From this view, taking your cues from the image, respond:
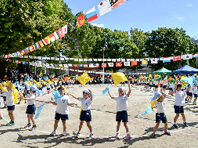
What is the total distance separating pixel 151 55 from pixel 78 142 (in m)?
39.6

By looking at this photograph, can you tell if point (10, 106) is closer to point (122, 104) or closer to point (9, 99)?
point (9, 99)

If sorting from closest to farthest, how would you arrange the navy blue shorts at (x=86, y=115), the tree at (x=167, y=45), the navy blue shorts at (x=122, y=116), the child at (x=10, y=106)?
1. the navy blue shorts at (x=122, y=116)
2. the navy blue shorts at (x=86, y=115)
3. the child at (x=10, y=106)
4. the tree at (x=167, y=45)

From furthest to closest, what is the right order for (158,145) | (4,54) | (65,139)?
(4,54), (65,139), (158,145)

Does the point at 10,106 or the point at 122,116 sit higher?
the point at 10,106

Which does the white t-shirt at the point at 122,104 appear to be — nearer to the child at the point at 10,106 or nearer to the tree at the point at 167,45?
the child at the point at 10,106

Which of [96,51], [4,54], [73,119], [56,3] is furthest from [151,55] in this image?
[73,119]

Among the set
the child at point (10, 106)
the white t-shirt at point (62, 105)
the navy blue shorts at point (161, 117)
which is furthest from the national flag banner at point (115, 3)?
the child at point (10, 106)

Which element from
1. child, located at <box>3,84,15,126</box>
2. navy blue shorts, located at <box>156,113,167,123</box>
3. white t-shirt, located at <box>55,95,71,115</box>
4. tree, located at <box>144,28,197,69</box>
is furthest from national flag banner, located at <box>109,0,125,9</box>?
tree, located at <box>144,28,197,69</box>

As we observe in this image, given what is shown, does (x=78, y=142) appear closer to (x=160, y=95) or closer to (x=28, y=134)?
(x=28, y=134)

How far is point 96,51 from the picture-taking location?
45031mm

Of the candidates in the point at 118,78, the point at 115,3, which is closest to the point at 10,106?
the point at 118,78

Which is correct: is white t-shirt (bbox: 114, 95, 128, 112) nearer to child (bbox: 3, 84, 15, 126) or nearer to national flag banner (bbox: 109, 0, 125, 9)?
child (bbox: 3, 84, 15, 126)

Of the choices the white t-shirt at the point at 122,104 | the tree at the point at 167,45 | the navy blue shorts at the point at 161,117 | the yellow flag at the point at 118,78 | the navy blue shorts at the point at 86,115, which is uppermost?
the tree at the point at 167,45

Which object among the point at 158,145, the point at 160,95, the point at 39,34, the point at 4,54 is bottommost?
the point at 158,145
